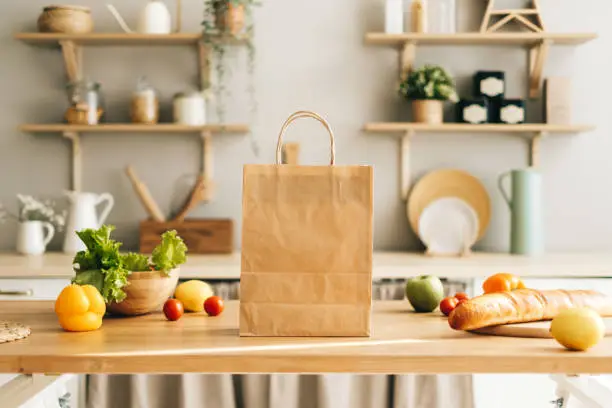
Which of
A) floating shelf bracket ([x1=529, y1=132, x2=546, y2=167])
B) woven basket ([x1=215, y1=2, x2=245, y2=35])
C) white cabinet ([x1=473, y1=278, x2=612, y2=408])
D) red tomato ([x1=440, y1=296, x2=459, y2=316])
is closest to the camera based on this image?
red tomato ([x1=440, y1=296, x2=459, y2=316])

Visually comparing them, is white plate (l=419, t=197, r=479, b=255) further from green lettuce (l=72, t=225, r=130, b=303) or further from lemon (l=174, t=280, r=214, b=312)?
green lettuce (l=72, t=225, r=130, b=303)

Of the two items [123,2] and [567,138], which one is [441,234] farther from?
[123,2]

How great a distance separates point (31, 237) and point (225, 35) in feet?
3.94

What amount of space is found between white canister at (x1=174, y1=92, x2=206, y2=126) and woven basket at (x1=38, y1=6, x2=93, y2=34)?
0.52 metres

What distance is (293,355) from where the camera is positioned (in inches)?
45.3

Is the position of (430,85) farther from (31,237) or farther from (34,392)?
(34,392)

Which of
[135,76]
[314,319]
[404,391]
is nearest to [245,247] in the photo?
[314,319]

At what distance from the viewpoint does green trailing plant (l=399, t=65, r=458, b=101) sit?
3.11 metres

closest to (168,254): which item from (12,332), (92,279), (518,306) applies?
(92,279)

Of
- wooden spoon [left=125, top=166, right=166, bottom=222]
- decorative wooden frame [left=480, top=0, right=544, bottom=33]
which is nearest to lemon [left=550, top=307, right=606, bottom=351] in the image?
decorative wooden frame [left=480, top=0, right=544, bottom=33]

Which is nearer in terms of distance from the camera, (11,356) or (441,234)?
(11,356)

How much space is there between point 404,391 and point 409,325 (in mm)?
1369

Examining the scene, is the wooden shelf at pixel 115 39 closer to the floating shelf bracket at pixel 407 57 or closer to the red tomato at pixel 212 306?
the floating shelf bracket at pixel 407 57

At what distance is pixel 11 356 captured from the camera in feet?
3.78
